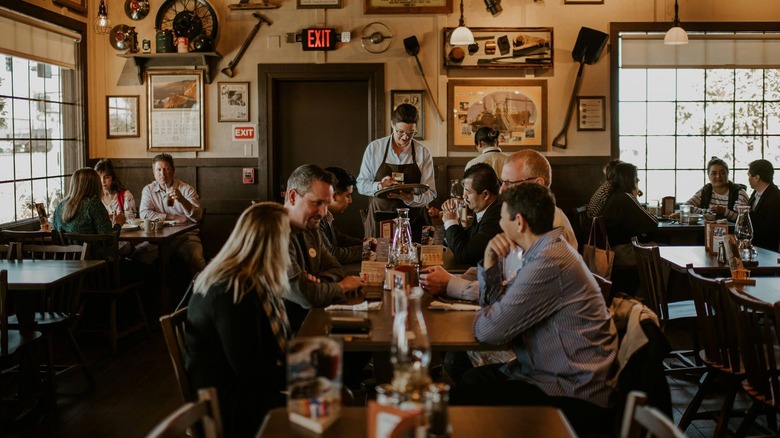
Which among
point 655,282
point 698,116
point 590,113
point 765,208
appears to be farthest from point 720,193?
point 655,282

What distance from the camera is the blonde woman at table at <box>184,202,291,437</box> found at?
2.58 meters

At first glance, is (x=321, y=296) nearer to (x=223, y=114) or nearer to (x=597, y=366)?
(x=597, y=366)

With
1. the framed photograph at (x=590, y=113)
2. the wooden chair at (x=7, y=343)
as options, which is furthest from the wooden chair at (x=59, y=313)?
the framed photograph at (x=590, y=113)

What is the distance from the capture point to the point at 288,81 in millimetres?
8195

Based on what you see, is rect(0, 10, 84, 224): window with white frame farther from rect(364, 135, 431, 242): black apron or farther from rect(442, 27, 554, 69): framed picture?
rect(442, 27, 554, 69): framed picture

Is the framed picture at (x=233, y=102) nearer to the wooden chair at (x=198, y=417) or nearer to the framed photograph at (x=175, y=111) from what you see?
the framed photograph at (x=175, y=111)

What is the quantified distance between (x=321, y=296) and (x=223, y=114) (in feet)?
16.7

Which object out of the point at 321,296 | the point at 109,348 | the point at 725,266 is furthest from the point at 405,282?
the point at 109,348

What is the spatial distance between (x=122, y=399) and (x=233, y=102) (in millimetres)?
4142

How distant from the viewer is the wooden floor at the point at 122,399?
410cm

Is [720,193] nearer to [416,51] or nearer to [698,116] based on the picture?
[698,116]

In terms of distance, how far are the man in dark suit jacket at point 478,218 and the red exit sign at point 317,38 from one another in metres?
3.65

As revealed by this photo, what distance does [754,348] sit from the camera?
3.23 metres

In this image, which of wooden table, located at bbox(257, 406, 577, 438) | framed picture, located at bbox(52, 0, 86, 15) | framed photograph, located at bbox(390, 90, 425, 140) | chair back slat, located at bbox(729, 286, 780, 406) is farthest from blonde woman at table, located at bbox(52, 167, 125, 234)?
chair back slat, located at bbox(729, 286, 780, 406)
